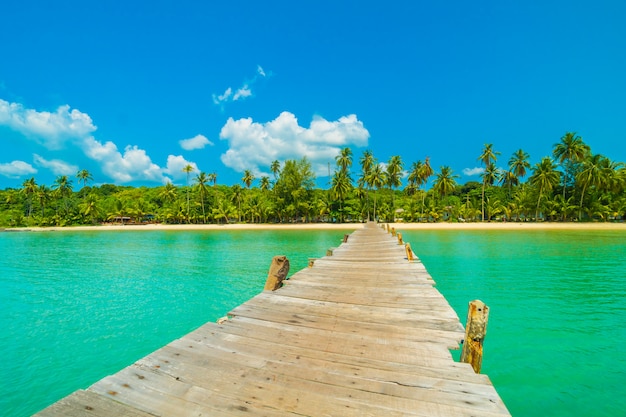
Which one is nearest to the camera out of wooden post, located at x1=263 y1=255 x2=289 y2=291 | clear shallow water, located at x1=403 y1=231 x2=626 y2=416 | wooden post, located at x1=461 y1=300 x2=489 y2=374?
wooden post, located at x1=461 y1=300 x2=489 y2=374

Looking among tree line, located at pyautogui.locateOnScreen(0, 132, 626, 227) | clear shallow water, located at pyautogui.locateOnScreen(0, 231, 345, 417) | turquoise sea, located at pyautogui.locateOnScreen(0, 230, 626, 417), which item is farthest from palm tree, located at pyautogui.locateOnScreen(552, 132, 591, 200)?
clear shallow water, located at pyautogui.locateOnScreen(0, 231, 345, 417)

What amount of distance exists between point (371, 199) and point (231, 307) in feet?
188

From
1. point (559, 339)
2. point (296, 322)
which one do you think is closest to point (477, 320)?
point (296, 322)

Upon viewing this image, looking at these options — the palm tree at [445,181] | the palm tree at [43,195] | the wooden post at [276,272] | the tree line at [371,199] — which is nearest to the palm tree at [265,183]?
the tree line at [371,199]

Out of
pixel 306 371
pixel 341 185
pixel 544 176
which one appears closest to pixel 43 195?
pixel 341 185

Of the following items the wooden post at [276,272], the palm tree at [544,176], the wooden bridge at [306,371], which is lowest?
the wooden bridge at [306,371]

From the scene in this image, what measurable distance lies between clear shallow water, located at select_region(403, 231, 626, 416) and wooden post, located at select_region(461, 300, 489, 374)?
2.12 meters

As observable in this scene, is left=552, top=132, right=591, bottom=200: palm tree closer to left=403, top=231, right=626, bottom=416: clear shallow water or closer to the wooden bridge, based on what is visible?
left=403, top=231, right=626, bottom=416: clear shallow water

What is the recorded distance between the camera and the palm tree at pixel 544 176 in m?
49.3

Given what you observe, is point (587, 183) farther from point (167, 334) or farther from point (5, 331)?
point (5, 331)

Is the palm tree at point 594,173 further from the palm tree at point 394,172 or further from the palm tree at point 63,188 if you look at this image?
the palm tree at point 63,188

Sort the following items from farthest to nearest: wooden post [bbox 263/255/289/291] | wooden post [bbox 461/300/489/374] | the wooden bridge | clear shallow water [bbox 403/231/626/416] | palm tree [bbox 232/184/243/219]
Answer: palm tree [bbox 232/184/243/219] < wooden post [bbox 263/255/289/291] < clear shallow water [bbox 403/231/626/416] < wooden post [bbox 461/300/489/374] < the wooden bridge

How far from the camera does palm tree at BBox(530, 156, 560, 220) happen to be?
49.3m

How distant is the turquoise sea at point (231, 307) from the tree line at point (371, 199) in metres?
41.7
